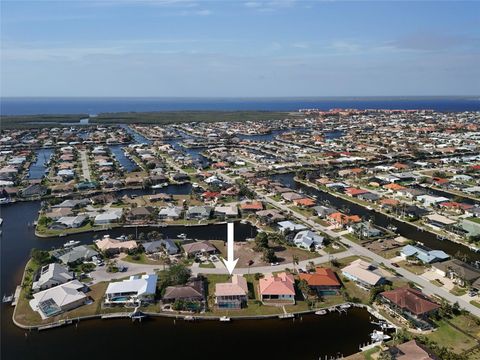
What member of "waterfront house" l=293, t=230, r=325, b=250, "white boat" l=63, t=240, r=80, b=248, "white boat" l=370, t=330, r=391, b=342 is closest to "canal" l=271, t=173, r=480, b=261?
"waterfront house" l=293, t=230, r=325, b=250

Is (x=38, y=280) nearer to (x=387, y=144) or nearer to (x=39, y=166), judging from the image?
(x=39, y=166)

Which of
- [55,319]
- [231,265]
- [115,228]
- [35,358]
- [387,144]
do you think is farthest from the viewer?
[387,144]

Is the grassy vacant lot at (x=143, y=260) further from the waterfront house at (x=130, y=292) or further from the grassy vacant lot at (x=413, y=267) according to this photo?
the grassy vacant lot at (x=413, y=267)

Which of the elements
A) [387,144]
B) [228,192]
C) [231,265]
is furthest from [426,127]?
[231,265]

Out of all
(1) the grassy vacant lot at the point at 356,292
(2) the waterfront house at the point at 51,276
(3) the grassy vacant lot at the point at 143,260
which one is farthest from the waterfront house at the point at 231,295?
(2) the waterfront house at the point at 51,276

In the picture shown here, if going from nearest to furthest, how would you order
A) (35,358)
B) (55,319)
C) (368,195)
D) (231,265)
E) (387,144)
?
(35,358) < (55,319) < (231,265) < (368,195) < (387,144)

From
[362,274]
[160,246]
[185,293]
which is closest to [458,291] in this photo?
[362,274]
